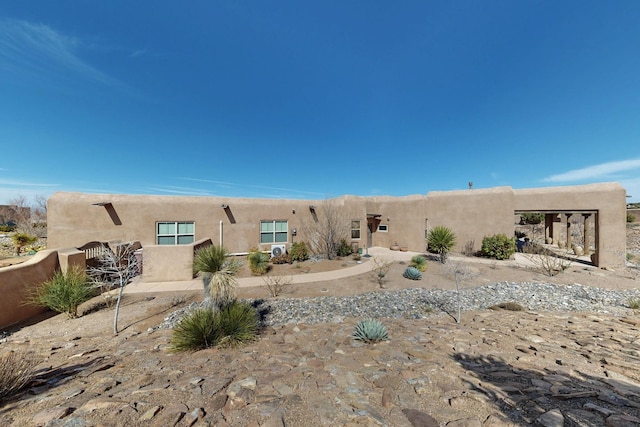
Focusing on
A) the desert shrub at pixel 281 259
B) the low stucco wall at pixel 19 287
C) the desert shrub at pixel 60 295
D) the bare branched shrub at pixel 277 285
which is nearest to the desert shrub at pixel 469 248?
the desert shrub at pixel 281 259

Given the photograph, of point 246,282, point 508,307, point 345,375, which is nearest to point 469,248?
point 508,307

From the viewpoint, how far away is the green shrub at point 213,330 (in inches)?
173

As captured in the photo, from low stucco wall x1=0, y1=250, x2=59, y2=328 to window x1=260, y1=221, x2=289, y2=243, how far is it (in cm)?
895

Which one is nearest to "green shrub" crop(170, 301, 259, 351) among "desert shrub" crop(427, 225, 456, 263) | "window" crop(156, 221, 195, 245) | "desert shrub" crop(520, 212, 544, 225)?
"window" crop(156, 221, 195, 245)

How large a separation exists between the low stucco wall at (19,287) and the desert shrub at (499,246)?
1976 centimetres

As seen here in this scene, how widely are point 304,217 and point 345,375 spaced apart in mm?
12286

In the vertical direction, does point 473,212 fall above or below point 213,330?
above

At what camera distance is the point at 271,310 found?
22.7 feet

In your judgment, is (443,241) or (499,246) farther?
(499,246)

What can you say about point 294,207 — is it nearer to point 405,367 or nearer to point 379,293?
point 379,293

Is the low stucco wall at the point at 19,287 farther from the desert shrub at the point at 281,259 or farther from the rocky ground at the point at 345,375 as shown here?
the desert shrub at the point at 281,259

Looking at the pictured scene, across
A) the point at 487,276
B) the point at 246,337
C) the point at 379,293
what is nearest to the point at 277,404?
the point at 246,337

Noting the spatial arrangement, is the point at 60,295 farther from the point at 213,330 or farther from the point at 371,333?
the point at 371,333

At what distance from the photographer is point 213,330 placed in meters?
4.60
